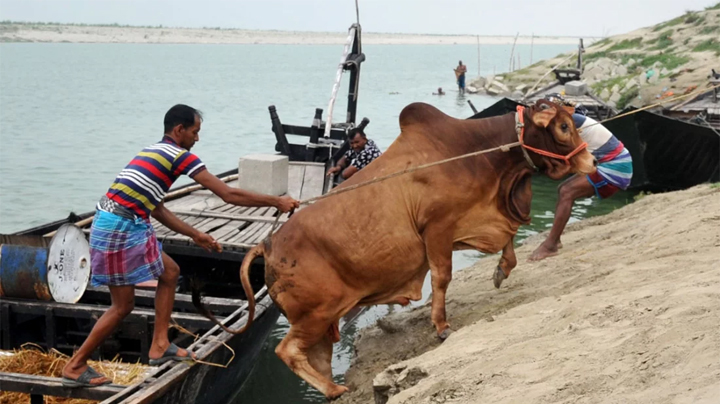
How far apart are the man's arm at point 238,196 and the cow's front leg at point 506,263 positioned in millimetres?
1999

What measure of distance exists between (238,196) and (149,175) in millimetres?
642

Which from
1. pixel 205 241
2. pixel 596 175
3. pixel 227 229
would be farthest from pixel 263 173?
pixel 205 241

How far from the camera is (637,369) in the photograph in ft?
14.3

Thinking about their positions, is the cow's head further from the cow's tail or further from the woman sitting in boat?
the woman sitting in boat

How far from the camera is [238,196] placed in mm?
6180

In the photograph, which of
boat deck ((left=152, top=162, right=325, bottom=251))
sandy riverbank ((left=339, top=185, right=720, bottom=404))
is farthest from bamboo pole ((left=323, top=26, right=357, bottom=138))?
sandy riverbank ((left=339, top=185, right=720, bottom=404))

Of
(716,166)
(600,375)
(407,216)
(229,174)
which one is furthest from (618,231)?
(716,166)

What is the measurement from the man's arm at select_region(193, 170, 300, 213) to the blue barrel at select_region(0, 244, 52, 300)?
221cm

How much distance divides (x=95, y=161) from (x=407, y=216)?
2436cm

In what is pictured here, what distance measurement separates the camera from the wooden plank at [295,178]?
12.0m

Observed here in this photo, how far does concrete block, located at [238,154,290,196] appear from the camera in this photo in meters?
11.3

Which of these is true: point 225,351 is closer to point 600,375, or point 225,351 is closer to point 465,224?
point 465,224

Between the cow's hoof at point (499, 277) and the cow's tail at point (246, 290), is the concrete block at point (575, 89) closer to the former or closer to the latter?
the cow's hoof at point (499, 277)

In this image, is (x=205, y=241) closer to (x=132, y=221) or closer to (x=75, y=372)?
(x=132, y=221)
